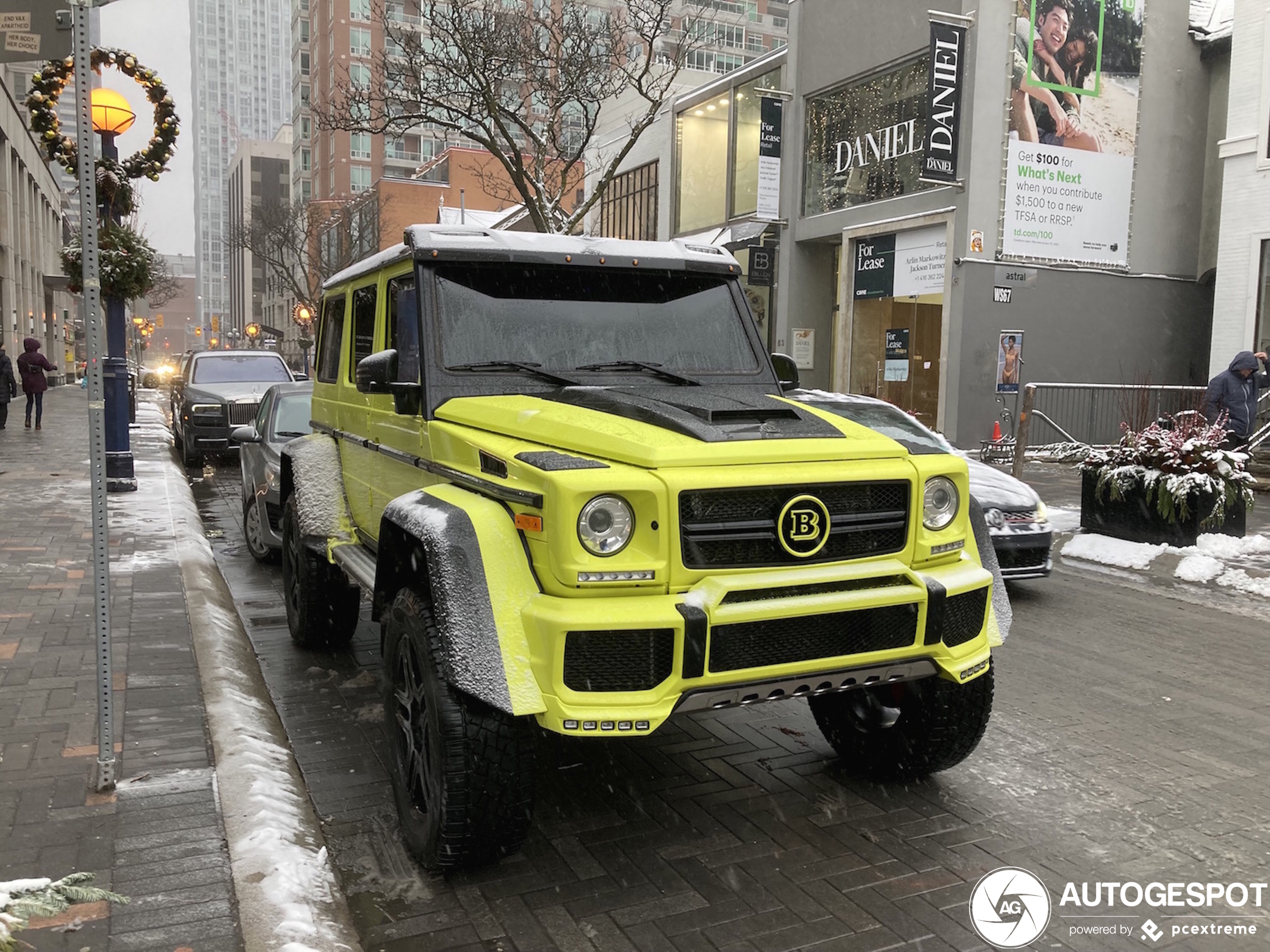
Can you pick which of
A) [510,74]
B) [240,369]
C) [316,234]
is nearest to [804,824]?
[240,369]

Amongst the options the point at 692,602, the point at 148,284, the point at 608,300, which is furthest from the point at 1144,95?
the point at 692,602

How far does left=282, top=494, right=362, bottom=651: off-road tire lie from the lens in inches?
239

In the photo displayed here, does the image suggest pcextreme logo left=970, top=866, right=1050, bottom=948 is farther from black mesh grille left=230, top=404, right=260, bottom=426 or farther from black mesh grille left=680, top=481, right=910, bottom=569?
black mesh grille left=230, top=404, right=260, bottom=426

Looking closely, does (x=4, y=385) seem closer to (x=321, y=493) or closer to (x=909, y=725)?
(x=321, y=493)

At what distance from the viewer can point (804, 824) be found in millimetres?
4023

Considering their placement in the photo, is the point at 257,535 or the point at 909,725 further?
the point at 257,535

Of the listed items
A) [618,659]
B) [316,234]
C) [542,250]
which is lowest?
[618,659]

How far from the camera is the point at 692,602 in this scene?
321 cm

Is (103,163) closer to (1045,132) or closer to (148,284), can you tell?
(148,284)

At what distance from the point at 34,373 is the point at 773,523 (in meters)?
23.2

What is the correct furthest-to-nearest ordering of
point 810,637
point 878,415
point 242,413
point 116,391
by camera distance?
point 242,413, point 116,391, point 878,415, point 810,637

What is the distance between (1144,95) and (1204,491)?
15113mm

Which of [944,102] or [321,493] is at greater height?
[944,102]

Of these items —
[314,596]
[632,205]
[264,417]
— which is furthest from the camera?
[632,205]
